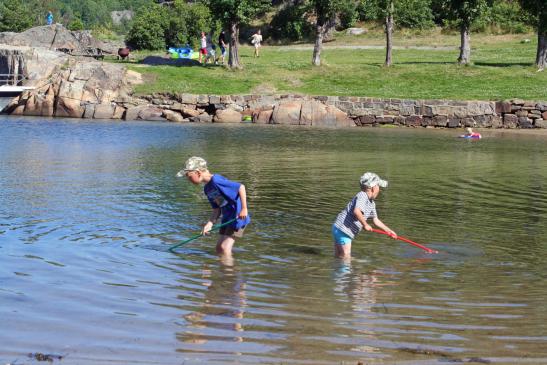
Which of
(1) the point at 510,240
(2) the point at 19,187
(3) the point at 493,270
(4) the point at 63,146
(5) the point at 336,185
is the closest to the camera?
(3) the point at 493,270

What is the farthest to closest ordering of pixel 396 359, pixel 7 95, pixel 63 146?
pixel 7 95 < pixel 63 146 < pixel 396 359

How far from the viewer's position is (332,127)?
39.2 metres

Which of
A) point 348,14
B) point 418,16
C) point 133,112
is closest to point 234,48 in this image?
point 133,112

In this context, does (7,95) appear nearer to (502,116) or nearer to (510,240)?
(502,116)

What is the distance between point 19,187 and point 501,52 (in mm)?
40626

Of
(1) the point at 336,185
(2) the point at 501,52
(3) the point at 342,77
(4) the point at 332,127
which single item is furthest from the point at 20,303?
(2) the point at 501,52

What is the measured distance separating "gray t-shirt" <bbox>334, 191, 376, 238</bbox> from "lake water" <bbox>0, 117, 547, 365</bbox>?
0.49m

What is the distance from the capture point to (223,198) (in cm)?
1169

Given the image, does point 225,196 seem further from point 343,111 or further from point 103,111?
point 103,111

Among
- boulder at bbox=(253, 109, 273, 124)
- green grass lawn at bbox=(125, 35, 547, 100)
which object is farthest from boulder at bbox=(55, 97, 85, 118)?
boulder at bbox=(253, 109, 273, 124)

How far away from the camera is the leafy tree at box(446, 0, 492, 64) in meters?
46.0

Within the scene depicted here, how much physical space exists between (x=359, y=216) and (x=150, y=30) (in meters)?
53.4

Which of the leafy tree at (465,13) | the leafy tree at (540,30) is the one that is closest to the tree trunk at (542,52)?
the leafy tree at (540,30)

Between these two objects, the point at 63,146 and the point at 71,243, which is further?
the point at 63,146
